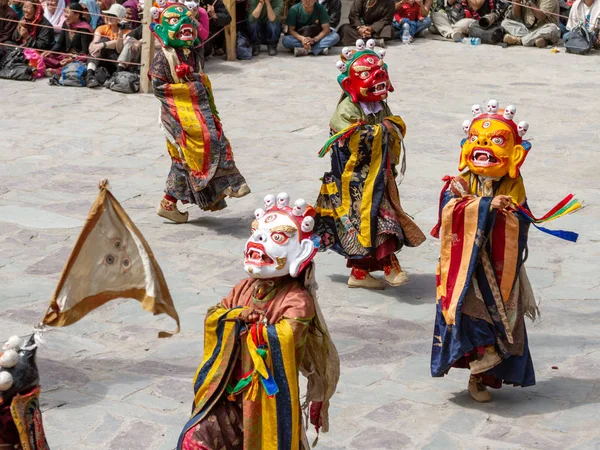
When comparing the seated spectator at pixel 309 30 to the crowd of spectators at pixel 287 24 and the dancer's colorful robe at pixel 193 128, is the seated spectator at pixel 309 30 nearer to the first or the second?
the crowd of spectators at pixel 287 24

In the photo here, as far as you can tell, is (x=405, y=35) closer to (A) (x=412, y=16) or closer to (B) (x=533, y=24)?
(A) (x=412, y=16)

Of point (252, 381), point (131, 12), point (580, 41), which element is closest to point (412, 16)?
point (580, 41)

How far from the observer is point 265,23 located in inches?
645

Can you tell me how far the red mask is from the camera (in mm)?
8203

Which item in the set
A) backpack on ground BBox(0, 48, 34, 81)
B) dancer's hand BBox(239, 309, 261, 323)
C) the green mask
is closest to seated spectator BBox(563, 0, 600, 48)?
backpack on ground BBox(0, 48, 34, 81)

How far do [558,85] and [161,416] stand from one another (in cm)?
949

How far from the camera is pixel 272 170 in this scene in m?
11.6

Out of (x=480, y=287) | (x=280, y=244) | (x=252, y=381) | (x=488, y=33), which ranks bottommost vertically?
(x=488, y=33)

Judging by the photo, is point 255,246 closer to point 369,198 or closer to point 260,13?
point 369,198

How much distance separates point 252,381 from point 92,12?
1143 centimetres

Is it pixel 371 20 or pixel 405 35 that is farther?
pixel 405 35

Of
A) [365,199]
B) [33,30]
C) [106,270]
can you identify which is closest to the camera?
[106,270]

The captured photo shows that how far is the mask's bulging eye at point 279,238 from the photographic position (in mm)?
5281

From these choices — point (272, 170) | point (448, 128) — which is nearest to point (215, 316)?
point (272, 170)
